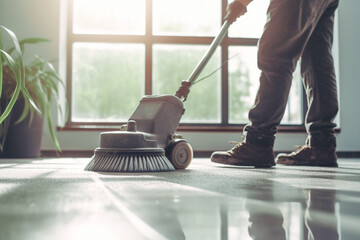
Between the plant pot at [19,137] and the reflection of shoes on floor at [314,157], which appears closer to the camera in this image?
the reflection of shoes on floor at [314,157]

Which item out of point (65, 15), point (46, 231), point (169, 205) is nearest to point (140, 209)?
point (169, 205)

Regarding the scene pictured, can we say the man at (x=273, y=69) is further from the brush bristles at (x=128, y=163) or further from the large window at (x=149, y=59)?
the large window at (x=149, y=59)

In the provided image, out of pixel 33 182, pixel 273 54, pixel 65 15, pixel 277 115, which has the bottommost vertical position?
pixel 33 182

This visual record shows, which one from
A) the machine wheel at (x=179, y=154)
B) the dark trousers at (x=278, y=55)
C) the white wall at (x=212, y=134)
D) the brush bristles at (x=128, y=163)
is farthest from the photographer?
the white wall at (x=212, y=134)

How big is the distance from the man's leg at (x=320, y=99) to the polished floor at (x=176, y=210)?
30.9 inches

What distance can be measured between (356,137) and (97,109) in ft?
6.41

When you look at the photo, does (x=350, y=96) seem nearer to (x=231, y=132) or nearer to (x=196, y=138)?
(x=231, y=132)

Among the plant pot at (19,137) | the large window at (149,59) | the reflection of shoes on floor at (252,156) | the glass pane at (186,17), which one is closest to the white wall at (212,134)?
the large window at (149,59)

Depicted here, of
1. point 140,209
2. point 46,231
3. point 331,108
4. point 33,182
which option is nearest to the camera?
point 46,231

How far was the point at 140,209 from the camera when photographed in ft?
1.88

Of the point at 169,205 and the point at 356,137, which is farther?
the point at 356,137

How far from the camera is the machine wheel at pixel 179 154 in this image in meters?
1.33

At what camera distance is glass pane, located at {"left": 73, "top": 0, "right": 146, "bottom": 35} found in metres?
3.09

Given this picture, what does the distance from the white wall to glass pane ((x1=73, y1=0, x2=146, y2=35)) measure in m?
0.24
